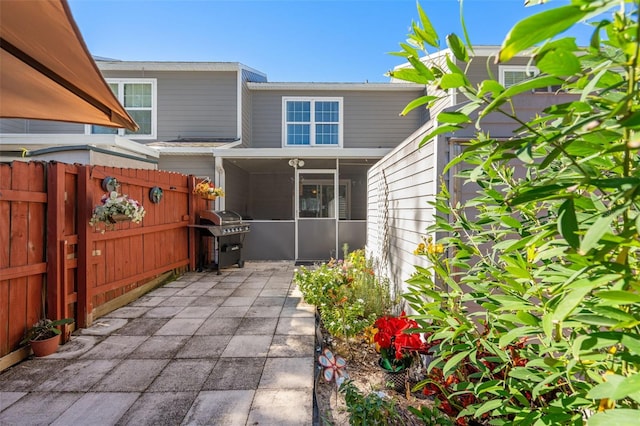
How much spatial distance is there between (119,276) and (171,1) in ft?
13.5

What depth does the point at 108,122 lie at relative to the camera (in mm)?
2625

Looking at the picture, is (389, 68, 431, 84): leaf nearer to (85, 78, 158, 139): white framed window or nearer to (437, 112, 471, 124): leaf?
(437, 112, 471, 124): leaf

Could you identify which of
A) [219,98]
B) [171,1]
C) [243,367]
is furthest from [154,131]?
[243,367]

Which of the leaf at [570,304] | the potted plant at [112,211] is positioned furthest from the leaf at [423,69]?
the potted plant at [112,211]

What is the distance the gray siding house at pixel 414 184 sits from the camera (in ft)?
8.00

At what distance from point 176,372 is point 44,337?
4.38 feet

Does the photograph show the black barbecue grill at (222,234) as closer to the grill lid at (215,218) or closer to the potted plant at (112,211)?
the grill lid at (215,218)

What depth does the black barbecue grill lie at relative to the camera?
6023mm

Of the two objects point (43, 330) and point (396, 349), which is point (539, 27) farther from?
point (43, 330)

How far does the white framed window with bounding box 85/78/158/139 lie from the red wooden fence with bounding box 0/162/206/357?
4.50 meters

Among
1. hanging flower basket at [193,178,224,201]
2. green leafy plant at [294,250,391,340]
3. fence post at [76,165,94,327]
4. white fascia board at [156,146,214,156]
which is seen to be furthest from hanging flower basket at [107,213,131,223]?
white fascia board at [156,146,214,156]

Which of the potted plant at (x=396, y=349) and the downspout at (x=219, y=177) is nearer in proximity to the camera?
the potted plant at (x=396, y=349)

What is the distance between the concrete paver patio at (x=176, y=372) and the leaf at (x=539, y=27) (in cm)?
199

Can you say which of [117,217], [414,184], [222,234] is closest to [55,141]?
[222,234]
